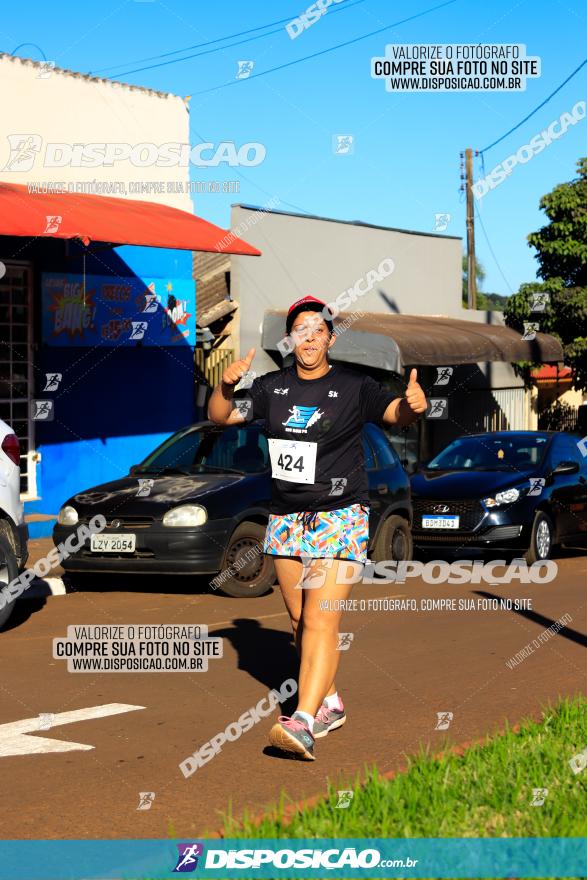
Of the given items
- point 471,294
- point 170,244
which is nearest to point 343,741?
point 170,244

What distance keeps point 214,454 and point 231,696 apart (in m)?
5.26

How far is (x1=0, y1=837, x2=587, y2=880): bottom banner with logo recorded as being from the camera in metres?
4.10

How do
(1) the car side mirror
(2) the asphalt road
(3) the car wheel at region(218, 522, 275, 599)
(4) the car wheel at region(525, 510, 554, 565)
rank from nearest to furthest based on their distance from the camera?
(2) the asphalt road < (3) the car wheel at region(218, 522, 275, 599) < (4) the car wheel at region(525, 510, 554, 565) < (1) the car side mirror

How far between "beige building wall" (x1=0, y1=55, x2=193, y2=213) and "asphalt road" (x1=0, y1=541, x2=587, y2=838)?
746 centimetres

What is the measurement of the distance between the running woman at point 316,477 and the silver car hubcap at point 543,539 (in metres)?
9.34

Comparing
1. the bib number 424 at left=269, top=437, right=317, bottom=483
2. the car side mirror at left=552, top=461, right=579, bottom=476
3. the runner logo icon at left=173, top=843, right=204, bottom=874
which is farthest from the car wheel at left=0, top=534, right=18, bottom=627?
the car side mirror at left=552, top=461, right=579, bottom=476

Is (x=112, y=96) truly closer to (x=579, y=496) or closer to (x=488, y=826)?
(x=579, y=496)

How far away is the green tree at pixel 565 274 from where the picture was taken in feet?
93.0

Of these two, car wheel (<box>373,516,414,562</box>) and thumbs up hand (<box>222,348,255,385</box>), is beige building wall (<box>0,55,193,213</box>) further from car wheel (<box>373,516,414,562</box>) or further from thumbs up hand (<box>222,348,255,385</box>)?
thumbs up hand (<box>222,348,255,385</box>)

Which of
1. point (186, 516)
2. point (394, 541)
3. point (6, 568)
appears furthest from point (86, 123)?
point (6, 568)

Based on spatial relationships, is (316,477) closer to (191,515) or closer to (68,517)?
(191,515)

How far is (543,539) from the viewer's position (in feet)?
50.1

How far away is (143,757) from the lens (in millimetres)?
6012

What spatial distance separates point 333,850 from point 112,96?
16.4 meters
